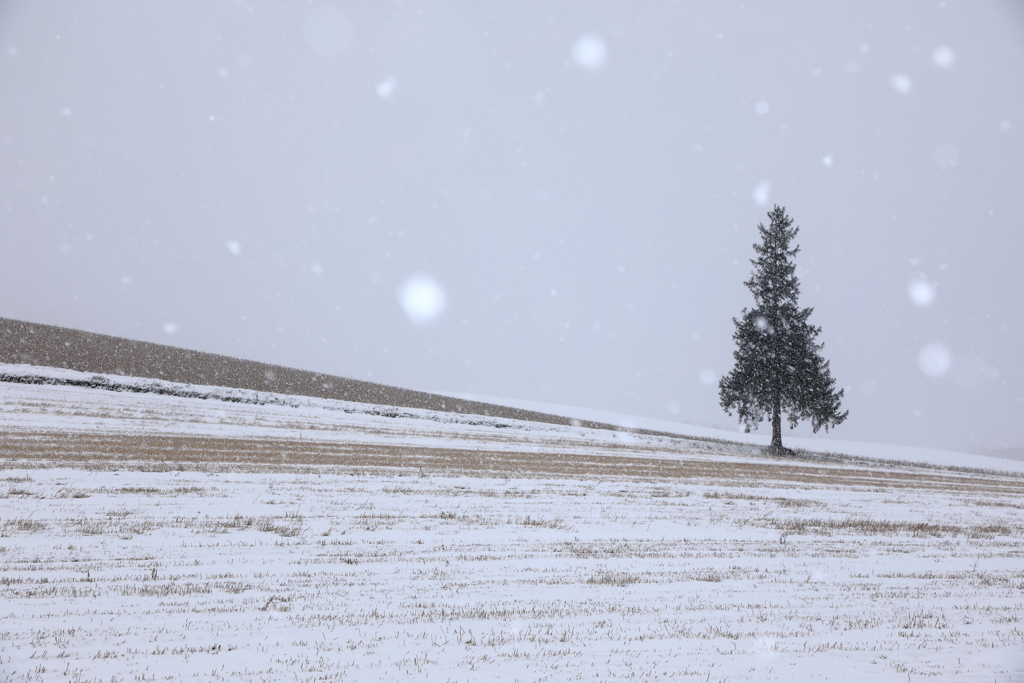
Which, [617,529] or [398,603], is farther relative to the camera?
[617,529]

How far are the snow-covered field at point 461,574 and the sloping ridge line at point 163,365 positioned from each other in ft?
62.6

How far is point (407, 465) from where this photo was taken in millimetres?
16312

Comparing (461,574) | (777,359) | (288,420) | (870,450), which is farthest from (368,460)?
(870,450)

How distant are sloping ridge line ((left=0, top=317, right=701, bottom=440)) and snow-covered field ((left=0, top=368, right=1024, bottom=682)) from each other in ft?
62.6

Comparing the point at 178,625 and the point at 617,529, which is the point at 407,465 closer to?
the point at 617,529

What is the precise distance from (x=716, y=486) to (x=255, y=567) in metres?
13.4

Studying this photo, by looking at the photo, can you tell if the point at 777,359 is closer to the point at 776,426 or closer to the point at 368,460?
the point at 776,426

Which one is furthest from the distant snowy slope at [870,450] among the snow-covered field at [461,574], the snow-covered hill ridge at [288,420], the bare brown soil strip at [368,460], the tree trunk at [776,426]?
the snow-covered field at [461,574]

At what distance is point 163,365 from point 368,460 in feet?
96.7

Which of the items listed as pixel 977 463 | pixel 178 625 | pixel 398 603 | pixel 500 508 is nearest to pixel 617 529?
pixel 500 508

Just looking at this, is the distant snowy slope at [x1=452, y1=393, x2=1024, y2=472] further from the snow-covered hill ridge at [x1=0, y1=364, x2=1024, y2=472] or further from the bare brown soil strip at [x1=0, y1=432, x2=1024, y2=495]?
the bare brown soil strip at [x1=0, y1=432, x2=1024, y2=495]

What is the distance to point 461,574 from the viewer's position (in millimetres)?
7480

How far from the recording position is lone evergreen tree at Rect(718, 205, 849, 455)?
3384 cm

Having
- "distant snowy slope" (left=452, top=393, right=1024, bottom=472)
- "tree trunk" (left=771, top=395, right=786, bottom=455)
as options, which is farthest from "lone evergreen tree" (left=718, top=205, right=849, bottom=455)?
"distant snowy slope" (left=452, top=393, right=1024, bottom=472)
